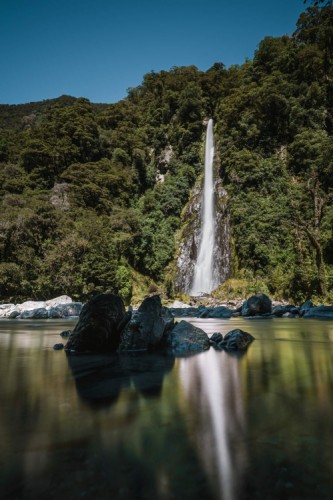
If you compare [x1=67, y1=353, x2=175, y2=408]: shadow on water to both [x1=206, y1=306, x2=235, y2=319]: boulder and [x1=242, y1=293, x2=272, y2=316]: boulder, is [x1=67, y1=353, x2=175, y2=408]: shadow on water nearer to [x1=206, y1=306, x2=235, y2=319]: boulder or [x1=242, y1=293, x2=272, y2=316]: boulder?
[x1=206, y1=306, x2=235, y2=319]: boulder

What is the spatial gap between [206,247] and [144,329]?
23.7m

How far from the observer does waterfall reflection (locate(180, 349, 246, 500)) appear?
1.36 m

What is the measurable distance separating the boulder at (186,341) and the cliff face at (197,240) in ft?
66.5

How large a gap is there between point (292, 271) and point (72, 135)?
33.0m

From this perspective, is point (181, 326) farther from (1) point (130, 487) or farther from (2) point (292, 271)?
(2) point (292, 271)

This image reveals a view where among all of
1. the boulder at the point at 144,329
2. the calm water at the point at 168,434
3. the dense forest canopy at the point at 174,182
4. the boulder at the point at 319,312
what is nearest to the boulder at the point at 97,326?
the boulder at the point at 144,329

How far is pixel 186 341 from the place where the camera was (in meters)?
5.48

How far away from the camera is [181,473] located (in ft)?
4.43

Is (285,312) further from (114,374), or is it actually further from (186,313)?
(114,374)

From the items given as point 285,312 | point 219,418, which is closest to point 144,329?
point 219,418

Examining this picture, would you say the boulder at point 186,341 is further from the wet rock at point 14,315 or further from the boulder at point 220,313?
the wet rock at point 14,315

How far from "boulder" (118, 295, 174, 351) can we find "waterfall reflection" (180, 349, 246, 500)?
1.43 metres

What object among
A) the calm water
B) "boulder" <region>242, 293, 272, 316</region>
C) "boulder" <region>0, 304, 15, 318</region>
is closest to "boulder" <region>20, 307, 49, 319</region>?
"boulder" <region>0, 304, 15, 318</region>

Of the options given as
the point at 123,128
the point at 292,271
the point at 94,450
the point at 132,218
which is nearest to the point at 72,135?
the point at 123,128
